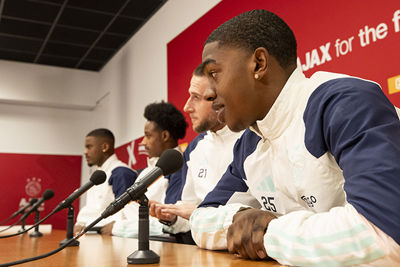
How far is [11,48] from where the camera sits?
494 cm

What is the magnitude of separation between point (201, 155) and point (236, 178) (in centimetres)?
84

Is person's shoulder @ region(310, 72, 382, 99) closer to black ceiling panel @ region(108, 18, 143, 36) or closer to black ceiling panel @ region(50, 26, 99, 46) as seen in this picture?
black ceiling panel @ region(108, 18, 143, 36)

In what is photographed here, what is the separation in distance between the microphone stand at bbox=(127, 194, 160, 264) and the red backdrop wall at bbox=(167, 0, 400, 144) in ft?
3.94

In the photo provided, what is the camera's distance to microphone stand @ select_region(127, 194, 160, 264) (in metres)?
0.87

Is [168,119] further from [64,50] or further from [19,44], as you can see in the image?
[19,44]

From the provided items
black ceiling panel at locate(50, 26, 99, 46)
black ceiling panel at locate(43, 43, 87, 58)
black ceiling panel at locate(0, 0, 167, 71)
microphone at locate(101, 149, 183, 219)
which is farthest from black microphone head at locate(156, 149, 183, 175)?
black ceiling panel at locate(43, 43, 87, 58)

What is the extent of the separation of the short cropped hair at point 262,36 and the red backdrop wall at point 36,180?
480 cm

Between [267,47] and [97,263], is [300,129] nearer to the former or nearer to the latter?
[267,47]

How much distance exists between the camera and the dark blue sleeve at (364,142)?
58cm

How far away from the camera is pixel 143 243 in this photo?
91 cm

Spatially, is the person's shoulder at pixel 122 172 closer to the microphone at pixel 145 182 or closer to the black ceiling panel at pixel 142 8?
the black ceiling panel at pixel 142 8

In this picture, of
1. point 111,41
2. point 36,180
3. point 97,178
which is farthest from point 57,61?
point 97,178

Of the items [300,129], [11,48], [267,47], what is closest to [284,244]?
[300,129]

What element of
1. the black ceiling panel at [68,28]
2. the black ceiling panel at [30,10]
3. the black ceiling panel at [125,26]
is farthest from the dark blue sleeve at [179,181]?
the black ceiling panel at [30,10]
